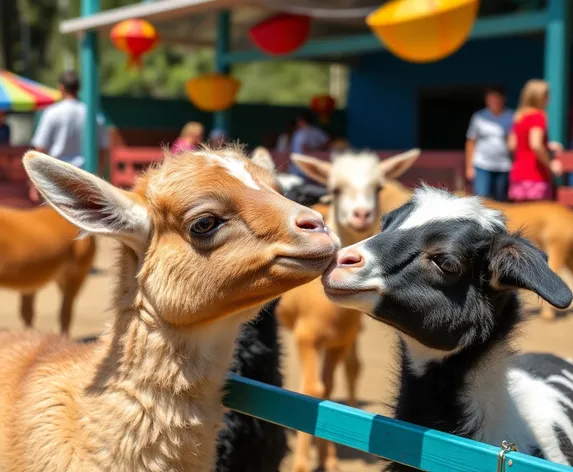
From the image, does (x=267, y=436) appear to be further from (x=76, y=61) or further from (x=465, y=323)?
(x=76, y=61)

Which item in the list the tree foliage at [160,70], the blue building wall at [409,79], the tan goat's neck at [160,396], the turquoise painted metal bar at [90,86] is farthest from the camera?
the tree foliage at [160,70]

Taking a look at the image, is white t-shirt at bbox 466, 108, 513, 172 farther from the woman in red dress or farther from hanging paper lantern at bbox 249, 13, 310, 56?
hanging paper lantern at bbox 249, 13, 310, 56

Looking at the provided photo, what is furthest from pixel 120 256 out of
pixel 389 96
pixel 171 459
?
pixel 389 96

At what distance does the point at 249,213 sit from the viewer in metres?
2.17

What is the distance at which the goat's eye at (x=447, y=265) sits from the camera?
7.74 feet

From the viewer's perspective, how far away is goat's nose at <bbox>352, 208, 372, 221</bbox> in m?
4.98

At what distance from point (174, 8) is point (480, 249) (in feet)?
37.8

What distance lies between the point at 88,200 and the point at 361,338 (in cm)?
559

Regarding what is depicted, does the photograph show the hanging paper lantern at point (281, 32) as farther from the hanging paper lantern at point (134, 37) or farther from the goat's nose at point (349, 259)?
the goat's nose at point (349, 259)

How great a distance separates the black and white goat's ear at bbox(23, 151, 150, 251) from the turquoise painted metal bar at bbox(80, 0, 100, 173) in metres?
12.1

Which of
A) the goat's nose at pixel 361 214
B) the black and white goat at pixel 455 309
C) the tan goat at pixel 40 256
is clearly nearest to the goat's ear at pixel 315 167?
the goat's nose at pixel 361 214

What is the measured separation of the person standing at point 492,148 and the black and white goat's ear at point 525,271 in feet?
23.3

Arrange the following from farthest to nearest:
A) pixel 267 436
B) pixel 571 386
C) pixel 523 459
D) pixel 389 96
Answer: pixel 389 96, pixel 267 436, pixel 571 386, pixel 523 459

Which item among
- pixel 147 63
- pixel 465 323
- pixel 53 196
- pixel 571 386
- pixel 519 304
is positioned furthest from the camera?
pixel 147 63
